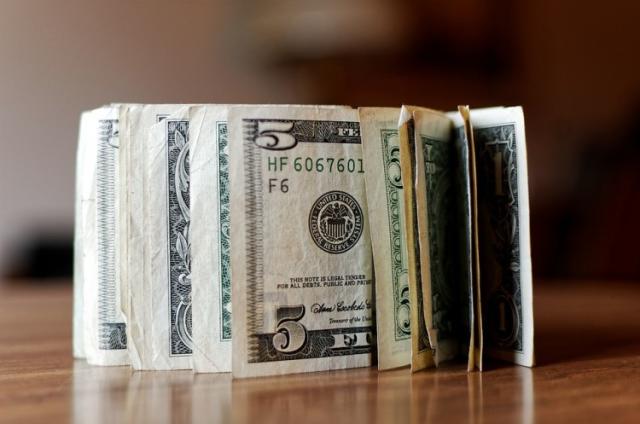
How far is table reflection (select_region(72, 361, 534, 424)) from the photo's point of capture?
604mm

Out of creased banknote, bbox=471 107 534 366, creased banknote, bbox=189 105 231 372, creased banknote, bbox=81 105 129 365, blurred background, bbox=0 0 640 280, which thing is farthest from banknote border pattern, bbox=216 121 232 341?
blurred background, bbox=0 0 640 280

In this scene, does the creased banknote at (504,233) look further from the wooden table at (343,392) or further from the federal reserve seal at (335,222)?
the federal reserve seal at (335,222)

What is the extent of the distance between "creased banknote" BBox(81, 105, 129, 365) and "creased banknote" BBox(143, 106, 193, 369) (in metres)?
0.06

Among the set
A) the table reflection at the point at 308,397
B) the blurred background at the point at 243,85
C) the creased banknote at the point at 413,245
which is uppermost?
the blurred background at the point at 243,85

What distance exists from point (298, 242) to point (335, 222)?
4 cm

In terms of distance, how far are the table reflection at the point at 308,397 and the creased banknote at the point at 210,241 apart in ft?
0.10

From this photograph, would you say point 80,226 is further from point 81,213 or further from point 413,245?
point 413,245

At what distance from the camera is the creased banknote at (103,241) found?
83 centimetres

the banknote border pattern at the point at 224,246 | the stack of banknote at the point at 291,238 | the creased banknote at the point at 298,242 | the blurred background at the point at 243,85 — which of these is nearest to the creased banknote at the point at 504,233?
the stack of banknote at the point at 291,238

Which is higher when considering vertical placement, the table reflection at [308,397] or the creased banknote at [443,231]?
the creased banknote at [443,231]

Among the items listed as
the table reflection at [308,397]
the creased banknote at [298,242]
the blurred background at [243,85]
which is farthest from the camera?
the blurred background at [243,85]

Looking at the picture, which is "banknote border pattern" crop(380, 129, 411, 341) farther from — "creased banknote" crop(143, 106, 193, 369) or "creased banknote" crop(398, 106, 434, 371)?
"creased banknote" crop(143, 106, 193, 369)

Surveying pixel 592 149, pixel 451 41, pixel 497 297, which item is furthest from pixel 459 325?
pixel 592 149

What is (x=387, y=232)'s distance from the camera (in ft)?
2.63
